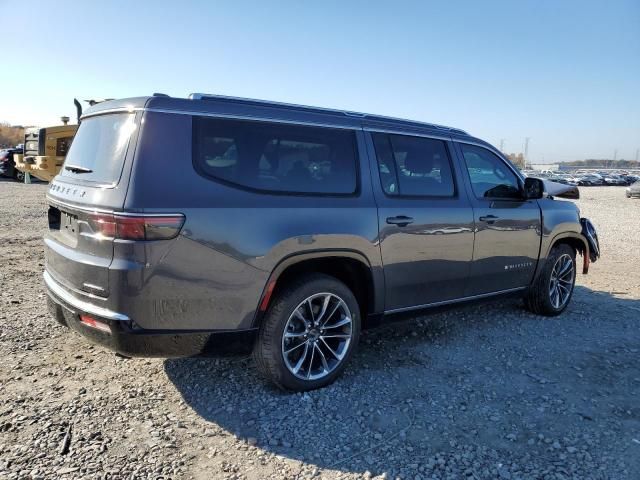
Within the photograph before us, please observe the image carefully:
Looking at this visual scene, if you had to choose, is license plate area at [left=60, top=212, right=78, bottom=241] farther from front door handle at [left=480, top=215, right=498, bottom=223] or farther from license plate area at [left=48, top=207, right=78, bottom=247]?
front door handle at [left=480, top=215, right=498, bottom=223]

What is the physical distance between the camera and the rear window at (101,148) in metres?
2.92

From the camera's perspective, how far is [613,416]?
3.33 m

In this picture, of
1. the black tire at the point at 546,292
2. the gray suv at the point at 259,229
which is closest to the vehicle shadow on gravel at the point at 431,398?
the gray suv at the point at 259,229

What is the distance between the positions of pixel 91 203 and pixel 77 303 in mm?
623

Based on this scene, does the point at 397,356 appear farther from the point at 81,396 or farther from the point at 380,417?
the point at 81,396

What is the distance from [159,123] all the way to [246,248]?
0.90 meters

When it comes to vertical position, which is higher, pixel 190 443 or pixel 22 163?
pixel 22 163

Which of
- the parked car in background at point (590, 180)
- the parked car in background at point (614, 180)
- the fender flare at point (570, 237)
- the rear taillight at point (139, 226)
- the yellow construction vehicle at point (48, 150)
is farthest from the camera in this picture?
the parked car in background at point (614, 180)

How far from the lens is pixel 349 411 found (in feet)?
10.8

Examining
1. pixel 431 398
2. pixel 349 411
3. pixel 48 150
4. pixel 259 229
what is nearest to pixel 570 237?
pixel 431 398

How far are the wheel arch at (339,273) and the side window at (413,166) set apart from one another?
0.64 metres

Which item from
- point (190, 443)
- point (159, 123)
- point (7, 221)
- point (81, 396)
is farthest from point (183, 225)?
point (7, 221)

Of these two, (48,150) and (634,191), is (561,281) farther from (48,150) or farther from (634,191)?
(634,191)

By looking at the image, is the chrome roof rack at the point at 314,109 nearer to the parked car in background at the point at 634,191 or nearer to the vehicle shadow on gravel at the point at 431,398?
the vehicle shadow on gravel at the point at 431,398
